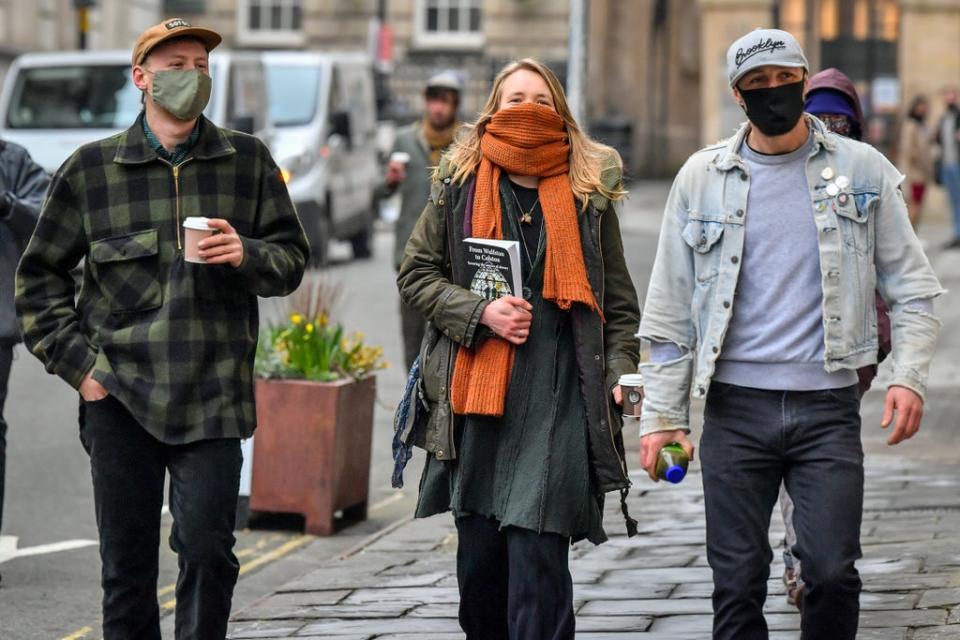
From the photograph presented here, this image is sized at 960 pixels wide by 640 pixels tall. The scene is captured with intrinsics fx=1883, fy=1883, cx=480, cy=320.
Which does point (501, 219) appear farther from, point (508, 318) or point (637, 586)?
point (637, 586)

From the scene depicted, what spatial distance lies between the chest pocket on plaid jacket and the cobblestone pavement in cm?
158

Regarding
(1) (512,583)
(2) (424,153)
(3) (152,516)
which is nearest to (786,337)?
(1) (512,583)

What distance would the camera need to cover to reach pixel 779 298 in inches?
186

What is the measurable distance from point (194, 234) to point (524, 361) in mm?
920

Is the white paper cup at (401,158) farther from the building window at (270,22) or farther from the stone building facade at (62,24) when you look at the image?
the building window at (270,22)

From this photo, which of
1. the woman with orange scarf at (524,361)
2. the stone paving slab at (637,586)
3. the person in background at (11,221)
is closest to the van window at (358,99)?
the stone paving slab at (637,586)

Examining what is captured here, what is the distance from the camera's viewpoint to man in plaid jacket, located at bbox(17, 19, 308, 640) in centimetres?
493

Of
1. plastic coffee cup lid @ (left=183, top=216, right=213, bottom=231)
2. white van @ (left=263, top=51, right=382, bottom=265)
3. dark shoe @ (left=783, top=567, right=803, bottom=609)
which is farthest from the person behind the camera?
white van @ (left=263, top=51, right=382, bottom=265)

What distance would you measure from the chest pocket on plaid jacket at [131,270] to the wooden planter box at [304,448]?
3.11m

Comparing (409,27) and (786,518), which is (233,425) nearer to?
(786,518)

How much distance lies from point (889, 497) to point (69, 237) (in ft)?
15.4

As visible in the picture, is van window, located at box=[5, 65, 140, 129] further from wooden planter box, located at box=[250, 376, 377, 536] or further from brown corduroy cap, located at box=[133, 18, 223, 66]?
brown corduroy cap, located at box=[133, 18, 223, 66]

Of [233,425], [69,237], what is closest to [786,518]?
[233,425]

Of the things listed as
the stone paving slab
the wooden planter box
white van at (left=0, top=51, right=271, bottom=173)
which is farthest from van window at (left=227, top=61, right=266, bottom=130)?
the stone paving slab
